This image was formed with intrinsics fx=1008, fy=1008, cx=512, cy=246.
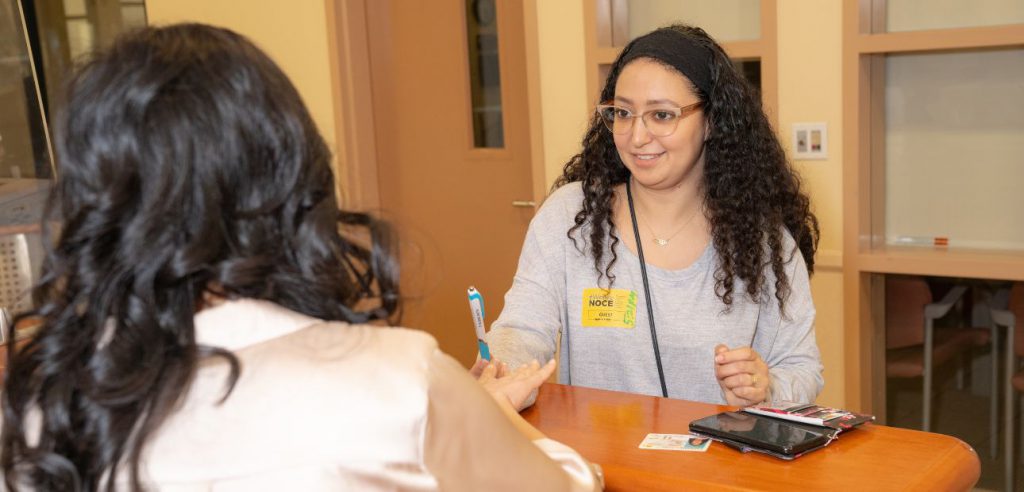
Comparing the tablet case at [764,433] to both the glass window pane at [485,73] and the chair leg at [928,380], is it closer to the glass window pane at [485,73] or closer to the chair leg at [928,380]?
the chair leg at [928,380]

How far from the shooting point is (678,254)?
7.57 feet

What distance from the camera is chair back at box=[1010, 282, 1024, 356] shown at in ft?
10.0

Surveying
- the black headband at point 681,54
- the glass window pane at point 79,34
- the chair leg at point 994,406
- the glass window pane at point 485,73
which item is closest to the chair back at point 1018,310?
the chair leg at point 994,406

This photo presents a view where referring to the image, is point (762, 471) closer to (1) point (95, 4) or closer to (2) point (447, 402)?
(2) point (447, 402)

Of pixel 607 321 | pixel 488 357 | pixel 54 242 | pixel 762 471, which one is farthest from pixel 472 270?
pixel 54 242

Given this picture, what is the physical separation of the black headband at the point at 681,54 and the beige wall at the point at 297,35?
2268 mm

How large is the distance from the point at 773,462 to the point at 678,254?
0.89 metres

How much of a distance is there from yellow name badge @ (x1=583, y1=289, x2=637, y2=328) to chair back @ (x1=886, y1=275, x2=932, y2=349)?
1349mm

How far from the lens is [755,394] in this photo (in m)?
1.96

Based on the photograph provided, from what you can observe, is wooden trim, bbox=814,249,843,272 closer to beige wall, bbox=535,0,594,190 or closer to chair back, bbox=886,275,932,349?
chair back, bbox=886,275,932,349

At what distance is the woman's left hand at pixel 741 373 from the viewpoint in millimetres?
Answer: 1944

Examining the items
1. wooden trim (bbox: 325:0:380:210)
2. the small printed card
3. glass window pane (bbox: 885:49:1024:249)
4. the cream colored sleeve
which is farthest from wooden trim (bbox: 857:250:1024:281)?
the cream colored sleeve

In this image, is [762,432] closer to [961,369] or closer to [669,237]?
[669,237]

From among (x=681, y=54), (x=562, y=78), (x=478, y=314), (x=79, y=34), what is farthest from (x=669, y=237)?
(x=79, y=34)
